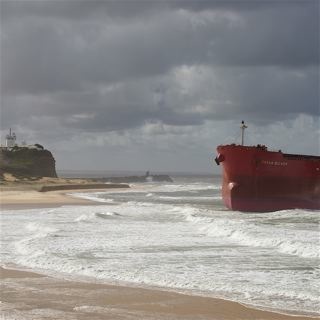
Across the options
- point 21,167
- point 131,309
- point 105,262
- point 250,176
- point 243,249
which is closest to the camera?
point 131,309

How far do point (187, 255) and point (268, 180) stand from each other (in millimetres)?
17132

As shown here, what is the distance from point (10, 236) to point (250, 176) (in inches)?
633

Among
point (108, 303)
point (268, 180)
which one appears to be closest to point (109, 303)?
point (108, 303)

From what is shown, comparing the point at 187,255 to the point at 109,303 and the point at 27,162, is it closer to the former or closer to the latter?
the point at 109,303

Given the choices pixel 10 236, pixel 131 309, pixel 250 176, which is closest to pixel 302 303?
pixel 131 309

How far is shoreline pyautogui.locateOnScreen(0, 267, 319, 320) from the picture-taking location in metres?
7.74

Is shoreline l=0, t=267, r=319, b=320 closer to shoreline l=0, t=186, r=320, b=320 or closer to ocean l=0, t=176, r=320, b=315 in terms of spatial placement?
shoreline l=0, t=186, r=320, b=320

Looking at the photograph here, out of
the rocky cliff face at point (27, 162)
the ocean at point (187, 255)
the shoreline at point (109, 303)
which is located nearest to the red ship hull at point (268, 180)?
the ocean at point (187, 255)

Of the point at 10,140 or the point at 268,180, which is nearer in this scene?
the point at 268,180

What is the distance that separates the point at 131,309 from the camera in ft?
26.5

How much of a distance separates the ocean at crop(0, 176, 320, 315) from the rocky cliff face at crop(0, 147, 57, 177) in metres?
59.6

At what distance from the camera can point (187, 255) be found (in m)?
13.4

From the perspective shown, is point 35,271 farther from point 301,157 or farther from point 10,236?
point 301,157

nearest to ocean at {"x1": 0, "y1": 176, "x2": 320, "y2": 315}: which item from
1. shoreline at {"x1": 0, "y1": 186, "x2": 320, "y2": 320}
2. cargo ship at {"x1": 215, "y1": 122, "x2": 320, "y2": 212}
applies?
shoreline at {"x1": 0, "y1": 186, "x2": 320, "y2": 320}
